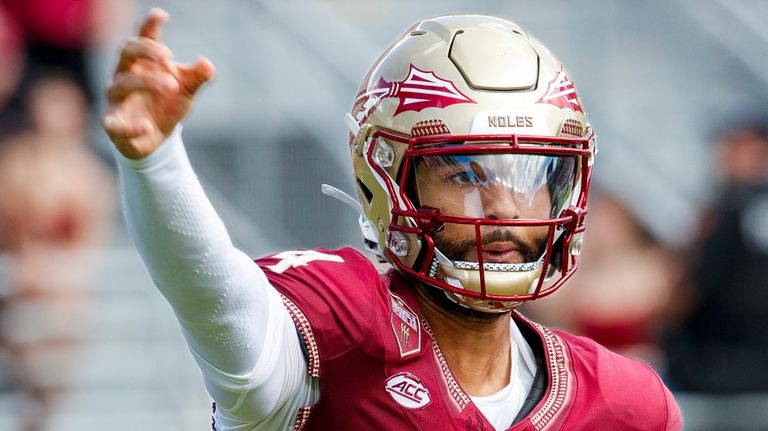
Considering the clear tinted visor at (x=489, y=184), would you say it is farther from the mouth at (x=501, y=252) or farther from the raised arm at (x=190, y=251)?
the raised arm at (x=190, y=251)

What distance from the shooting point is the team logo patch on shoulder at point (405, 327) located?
7.70 feet

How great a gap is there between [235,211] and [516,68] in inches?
138

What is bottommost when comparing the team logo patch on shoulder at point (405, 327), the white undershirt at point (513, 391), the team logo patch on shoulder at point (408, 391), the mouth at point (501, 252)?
the white undershirt at point (513, 391)

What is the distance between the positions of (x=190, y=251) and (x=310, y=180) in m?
3.95

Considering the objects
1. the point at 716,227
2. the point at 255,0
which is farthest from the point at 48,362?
the point at 716,227

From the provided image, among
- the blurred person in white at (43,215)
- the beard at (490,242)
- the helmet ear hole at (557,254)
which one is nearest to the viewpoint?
the beard at (490,242)

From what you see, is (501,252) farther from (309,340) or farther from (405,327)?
(309,340)

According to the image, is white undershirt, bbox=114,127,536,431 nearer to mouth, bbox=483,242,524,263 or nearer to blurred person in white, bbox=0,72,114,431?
mouth, bbox=483,242,524,263

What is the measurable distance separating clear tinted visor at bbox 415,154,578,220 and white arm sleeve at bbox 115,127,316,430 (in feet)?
1.23

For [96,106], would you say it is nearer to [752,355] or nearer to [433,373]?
[752,355]

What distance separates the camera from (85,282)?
5699mm

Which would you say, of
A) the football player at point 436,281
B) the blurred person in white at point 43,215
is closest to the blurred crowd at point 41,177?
the blurred person in white at point 43,215

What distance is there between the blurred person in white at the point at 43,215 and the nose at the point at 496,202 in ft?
11.0

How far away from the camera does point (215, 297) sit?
2.07m
